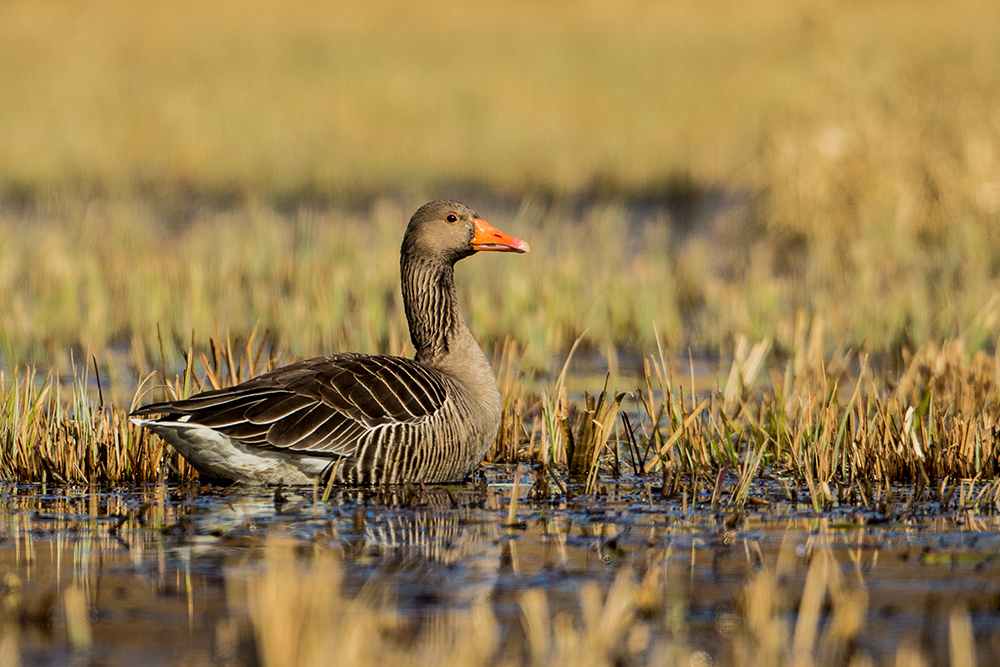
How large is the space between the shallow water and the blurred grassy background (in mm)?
2285

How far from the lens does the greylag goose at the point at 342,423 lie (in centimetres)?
695

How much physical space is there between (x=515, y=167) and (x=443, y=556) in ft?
60.7

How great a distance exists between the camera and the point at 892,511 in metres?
6.57

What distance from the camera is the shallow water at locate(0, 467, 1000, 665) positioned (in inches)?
185

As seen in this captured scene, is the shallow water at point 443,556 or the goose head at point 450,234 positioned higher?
the goose head at point 450,234

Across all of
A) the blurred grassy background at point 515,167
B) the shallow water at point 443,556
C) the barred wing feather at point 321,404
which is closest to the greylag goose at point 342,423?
the barred wing feather at point 321,404

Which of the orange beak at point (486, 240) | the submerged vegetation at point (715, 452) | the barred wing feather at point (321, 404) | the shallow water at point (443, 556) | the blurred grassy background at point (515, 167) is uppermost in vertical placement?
the blurred grassy background at point (515, 167)

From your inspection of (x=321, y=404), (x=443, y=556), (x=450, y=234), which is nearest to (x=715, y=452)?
(x=450, y=234)

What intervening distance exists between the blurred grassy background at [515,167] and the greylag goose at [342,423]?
1653 millimetres

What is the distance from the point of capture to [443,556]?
18.8 ft

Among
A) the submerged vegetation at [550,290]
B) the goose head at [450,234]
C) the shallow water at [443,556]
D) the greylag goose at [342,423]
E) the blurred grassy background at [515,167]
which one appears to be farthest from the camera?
the blurred grassy background at [515,167]

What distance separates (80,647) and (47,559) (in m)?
1.28

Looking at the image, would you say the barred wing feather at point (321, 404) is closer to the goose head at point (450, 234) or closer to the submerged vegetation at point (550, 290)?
the submerged vegetation at point (550, 290)

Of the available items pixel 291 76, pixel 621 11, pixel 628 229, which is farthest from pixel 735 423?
pixel 621 11
